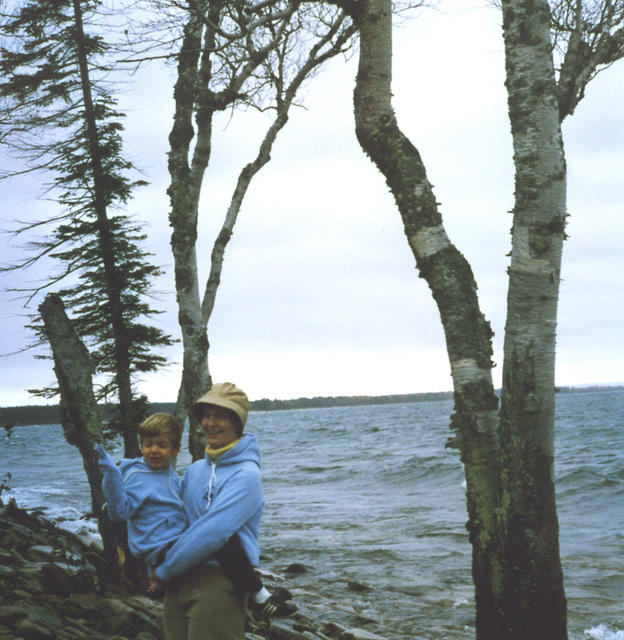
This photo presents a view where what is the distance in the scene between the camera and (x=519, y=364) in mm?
5250

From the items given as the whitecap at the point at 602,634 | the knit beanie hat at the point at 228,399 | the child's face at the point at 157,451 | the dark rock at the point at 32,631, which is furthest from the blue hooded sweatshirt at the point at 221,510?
the whitecap at the point at 602,634

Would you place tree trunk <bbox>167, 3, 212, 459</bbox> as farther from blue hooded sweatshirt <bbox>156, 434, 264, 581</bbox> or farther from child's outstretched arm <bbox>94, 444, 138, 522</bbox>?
Result: blue hooded sweatshirt <bbox>156, 434, 264, 581</bbox>

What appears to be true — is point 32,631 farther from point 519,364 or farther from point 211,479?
point 519,364

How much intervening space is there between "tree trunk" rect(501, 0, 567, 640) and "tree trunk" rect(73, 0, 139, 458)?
11.7 meters

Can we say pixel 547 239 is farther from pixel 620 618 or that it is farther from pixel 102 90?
pixel 102 90

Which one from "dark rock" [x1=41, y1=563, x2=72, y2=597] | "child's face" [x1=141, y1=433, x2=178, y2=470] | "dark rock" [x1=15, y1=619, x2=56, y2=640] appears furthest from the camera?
"dark rock" [x1=41, y1=563, x2=72, y2=597]

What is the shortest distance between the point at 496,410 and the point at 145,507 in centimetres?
301

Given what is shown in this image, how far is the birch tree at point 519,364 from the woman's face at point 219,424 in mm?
2490

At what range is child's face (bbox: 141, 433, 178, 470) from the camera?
150 inches

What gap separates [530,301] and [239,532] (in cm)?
304

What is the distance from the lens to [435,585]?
34.6 feet

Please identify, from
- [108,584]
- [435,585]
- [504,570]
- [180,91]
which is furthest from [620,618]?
[180,91]

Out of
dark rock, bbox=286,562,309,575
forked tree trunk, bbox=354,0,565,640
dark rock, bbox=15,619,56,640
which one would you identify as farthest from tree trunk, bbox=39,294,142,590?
dark rock, bbox=286,562,309,575

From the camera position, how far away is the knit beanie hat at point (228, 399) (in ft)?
11.4
